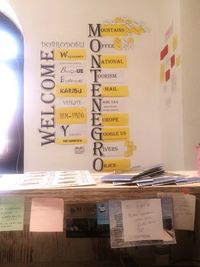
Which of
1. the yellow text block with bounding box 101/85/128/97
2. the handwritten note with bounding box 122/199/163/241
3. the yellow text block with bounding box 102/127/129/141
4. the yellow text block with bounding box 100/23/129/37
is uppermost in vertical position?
the yellow text block with bounding box 100/23/129/37

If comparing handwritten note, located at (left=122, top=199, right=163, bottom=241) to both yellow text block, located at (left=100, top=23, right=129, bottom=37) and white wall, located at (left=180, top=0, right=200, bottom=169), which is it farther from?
yellow text block, located at (left=100, top=23, right=129, bottom=37)

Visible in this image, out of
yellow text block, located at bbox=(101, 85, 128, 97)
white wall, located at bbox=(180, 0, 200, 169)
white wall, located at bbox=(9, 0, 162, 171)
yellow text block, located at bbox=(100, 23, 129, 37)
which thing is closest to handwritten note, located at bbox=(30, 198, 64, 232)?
white wall, located at bbox=(180, 0, 200, 169)

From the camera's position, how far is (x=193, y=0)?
2.10 meters

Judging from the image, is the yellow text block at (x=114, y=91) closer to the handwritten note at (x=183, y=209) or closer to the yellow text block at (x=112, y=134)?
the yellow text block at (x=112, y=134)

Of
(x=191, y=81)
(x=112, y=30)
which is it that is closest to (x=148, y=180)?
(x=191, y=81)

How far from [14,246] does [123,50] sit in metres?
1.99

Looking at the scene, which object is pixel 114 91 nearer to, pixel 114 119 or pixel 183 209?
pixel 114 119

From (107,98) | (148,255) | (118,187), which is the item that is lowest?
(148,255)

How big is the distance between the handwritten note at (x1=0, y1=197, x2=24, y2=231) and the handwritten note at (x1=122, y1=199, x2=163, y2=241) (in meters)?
0.27

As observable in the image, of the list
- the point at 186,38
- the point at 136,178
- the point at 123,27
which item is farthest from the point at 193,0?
the point at 136,178

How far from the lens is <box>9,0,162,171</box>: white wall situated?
2.60 meters

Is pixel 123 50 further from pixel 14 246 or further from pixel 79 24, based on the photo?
pixel 14 246

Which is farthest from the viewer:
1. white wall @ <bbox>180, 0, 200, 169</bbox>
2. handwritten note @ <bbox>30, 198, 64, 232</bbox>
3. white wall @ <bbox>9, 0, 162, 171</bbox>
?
white wall @ <bbox>9, 0, 162, 171</bbox>

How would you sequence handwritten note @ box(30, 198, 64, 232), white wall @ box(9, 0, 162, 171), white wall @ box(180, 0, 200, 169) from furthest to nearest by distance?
white wall @ box(9, 0, 162, 171) → white wall @ box(180, 0, 200, 169) → handwritten note @ box(30, 198, 64, 232)
